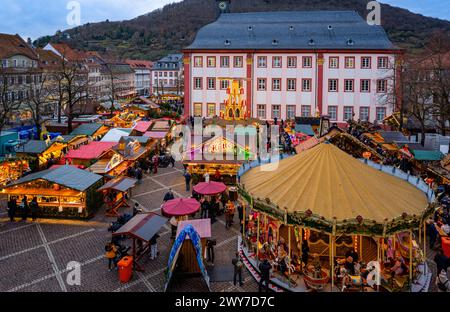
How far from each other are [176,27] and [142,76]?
225 feet

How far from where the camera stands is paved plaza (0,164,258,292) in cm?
1309

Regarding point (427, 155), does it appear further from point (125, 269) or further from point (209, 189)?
point (125, 269)

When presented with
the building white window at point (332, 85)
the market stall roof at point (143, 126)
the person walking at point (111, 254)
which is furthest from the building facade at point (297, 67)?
the person walking at point (111, 254)

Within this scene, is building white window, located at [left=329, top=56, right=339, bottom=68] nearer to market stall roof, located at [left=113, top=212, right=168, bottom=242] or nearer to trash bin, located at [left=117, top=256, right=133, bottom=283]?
market stall roof, located at [left=113, top=212, right=168, bottom=242]

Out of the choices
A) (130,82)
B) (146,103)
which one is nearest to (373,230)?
(146,103)

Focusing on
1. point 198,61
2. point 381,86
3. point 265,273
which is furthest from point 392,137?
point 198,61

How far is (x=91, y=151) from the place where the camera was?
27.4 meters

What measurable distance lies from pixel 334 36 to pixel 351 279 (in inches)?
1587

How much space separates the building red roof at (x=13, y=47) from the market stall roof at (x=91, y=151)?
Result: 95.1ft

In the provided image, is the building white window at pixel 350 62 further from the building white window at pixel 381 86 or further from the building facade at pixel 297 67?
the building white window at pixel 381 86

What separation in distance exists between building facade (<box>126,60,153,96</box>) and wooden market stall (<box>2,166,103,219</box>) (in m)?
87.4

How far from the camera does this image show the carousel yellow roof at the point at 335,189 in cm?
1267
